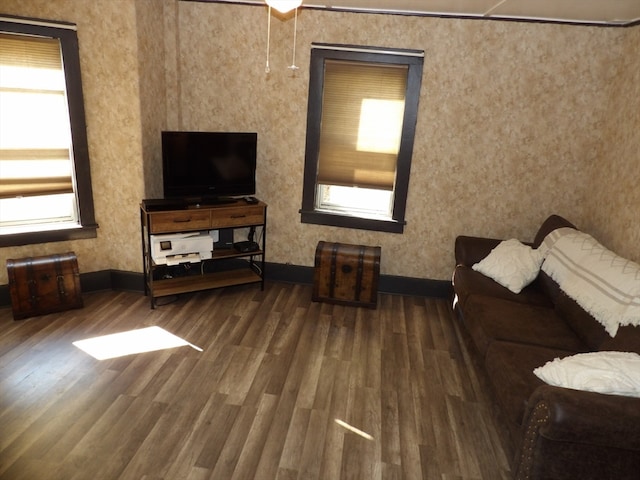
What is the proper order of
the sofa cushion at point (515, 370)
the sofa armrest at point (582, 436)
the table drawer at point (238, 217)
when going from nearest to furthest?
the sofa armrest at point (582, 436)
the sofa cushion at point (515, 370)
the table drawer at point (238, 217)

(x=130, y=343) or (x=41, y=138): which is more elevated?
(x=41, y=138)

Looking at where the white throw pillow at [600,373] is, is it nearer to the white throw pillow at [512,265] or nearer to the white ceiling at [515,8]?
the white throw pillow at [512,265]

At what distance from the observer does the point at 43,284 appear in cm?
358

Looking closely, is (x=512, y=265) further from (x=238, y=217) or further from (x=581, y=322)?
(x=238, y=217)

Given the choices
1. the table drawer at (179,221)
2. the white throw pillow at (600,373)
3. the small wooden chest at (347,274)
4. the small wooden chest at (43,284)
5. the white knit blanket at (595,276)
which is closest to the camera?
the white throw pillow at (600,373)

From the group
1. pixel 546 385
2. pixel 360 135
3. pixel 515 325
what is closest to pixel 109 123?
pixel 360 135

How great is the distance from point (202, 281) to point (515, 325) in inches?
106

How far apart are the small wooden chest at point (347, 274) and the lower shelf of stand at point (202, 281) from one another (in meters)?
0.66

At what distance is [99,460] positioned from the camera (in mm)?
2256

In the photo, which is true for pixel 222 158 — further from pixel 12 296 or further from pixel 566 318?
pixel 566 318

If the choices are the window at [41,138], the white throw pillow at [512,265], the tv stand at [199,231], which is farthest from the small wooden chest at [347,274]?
the window at [41,138]

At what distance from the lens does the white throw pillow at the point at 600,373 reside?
1.96m

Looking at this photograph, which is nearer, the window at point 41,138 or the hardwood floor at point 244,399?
the hardwood floor at point 244,399

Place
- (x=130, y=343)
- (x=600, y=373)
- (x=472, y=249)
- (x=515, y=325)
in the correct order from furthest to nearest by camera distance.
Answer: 1. (x=472, y=249)
2. (x=130, y=343)
3. (x=515, y=325)
4. (x=600, y=373)
